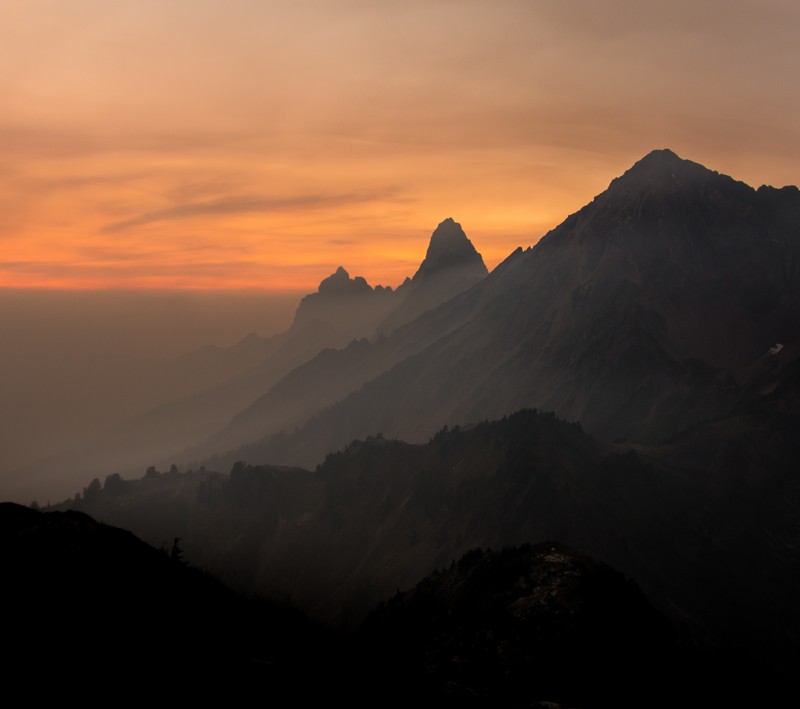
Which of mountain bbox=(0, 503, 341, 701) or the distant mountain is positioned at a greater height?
mountain bbox=(0, 503, 341, 701)

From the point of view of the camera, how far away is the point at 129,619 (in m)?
52.9

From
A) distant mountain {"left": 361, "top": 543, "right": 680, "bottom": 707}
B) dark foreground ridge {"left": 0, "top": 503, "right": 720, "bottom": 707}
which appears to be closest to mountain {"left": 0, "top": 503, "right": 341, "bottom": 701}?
dark foreground ridge {"left": 0, "top": 503, "right": 720, "bottom": 707}

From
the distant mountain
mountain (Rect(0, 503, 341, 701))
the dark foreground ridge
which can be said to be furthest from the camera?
the distant mountain

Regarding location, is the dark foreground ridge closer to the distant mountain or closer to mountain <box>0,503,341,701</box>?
mountain <box>0,503,341,701</box>

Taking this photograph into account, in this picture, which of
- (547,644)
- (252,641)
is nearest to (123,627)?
(252,641)

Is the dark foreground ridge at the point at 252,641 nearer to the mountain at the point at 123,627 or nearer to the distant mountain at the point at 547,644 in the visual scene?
the mountain at the point at 123,627

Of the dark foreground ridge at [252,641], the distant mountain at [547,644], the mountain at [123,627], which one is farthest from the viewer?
the distant mountain at [547,644]

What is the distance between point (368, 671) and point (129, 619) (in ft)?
78.2

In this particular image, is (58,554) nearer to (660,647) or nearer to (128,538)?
(128,538)

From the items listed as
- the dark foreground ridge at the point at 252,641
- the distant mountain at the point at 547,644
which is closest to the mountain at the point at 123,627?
the dark foreground ridge at the point at 252,641

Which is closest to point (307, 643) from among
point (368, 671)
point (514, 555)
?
point (368, 671)

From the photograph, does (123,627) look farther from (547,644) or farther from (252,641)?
(547,644)

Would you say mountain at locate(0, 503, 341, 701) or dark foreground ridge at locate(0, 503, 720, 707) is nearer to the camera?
mountain at locate(0, 503, 341, 701)

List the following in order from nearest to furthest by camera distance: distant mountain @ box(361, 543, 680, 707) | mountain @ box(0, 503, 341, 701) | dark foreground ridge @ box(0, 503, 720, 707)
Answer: mountain @ box(0, 503, 341, 701)
dark foreground ridge @ box(0, 503, 720, 707)
distant mountain @ box(361, 543, 680, 707)
